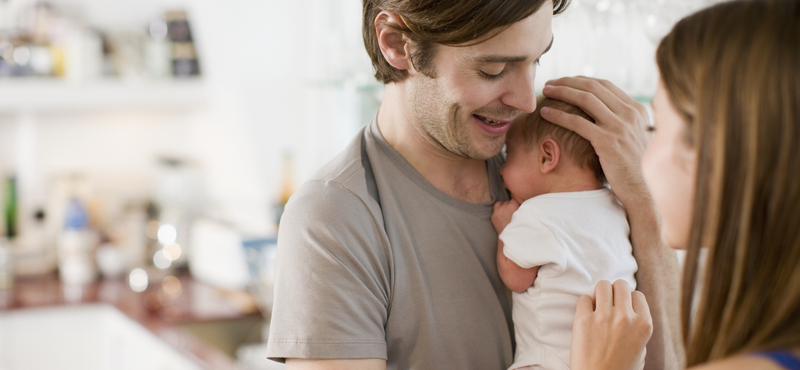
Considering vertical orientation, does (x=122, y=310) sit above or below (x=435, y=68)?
below

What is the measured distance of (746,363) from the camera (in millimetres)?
700

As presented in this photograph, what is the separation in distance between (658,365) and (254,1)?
230cm

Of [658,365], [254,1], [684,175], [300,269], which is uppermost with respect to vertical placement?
[254,1]

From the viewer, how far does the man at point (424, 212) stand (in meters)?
1.11

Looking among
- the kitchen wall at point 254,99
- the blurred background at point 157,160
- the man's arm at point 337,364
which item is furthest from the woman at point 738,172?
the blurred background at point 157,160

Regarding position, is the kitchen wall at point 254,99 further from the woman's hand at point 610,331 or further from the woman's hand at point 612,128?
the woman's hand at point 610,331

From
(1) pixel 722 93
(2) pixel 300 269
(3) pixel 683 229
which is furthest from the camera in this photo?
(2) pixel 300 269

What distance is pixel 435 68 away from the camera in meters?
1.25

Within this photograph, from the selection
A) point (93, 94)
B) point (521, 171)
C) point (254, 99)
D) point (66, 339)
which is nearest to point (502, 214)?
point (521, 171)

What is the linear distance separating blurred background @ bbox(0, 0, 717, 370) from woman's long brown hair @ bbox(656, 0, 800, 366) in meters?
1.45

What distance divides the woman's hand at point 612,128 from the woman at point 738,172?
375 mm

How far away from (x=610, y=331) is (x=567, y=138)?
0.36 m

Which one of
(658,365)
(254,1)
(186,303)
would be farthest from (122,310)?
(658,365)

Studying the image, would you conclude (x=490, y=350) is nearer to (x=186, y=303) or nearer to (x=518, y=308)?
(x=518, y=308)
